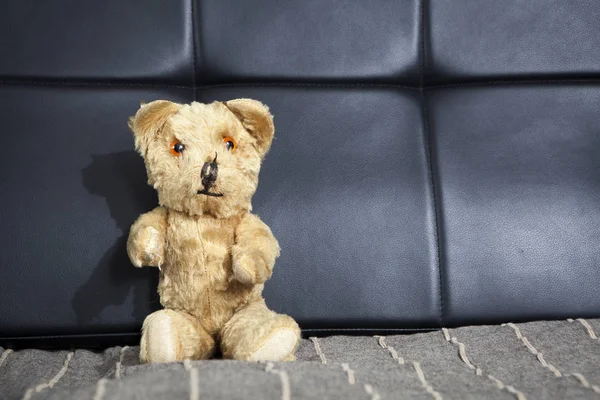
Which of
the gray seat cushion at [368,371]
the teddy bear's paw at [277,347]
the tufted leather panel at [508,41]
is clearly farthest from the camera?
the tufted leather panel at [508,41]

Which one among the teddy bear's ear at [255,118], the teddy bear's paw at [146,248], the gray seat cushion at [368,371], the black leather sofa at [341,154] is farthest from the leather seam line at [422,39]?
the teddy bear's paw at [146,248]

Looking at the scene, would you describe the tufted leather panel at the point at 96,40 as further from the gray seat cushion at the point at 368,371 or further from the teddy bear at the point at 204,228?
the gray seat cushion at the point at 368,371

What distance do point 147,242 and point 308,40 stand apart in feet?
1.65

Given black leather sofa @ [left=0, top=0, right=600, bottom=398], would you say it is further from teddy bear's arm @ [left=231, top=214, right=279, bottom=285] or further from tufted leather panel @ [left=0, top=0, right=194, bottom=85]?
teddy bear's arm @ [left=231, top=214, right=279, bottom=285]

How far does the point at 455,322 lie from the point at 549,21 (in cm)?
58

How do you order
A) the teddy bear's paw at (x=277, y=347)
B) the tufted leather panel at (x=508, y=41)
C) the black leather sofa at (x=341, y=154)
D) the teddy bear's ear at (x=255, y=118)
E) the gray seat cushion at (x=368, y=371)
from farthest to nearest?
the tufted leather panel at (x=508, y=41) → the black leather sofa at (x=341, y=154) → the teddy bear's ear at (x=255, y=118) → the teddy bear's paw at (x=277, y=347) → the gray seat cushion at (x=368, y=371)

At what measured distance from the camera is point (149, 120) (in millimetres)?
987

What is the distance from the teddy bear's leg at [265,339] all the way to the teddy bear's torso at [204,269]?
0.06 m

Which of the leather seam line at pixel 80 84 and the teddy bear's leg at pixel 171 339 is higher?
the leather seam line at pixel 80 84

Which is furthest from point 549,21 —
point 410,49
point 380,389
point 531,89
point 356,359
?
point 380,389

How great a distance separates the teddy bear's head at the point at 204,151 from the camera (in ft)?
3.10

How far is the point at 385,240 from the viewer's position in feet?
3.84

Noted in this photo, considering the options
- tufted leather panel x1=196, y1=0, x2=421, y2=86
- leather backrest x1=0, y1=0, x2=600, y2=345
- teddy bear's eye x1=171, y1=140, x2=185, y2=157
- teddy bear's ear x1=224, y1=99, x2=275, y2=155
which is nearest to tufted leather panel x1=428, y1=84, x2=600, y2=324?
leather backrest x1=0, y1=0, x2=600, y2=345

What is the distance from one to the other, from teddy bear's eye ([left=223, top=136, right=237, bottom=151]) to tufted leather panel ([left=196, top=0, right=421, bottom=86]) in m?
0.27
